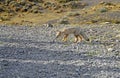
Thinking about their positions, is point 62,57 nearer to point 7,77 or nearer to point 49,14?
point 7,77

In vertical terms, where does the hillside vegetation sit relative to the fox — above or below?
below

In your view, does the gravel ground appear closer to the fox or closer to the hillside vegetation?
the fox

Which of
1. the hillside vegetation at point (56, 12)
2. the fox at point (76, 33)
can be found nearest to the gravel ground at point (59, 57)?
the fox at point (76, 33)

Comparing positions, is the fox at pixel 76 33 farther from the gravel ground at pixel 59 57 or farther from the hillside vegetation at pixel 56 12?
the hillside vegetation at pixel 56 12

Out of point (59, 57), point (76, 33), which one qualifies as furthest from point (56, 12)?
point (59, 57)

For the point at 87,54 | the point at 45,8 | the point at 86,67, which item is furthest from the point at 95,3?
the point at 86,67

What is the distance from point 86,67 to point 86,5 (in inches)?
1587

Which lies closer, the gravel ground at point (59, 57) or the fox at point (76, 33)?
the gravel ground at point (59, 57)

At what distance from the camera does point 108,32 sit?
2838 centimetres

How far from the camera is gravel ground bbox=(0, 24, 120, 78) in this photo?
14.2 metres

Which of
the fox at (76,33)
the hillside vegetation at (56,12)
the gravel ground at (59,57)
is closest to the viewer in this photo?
the gravel ground at (59,57)

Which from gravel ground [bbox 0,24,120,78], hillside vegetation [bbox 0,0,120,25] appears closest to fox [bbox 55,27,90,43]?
gravel ground [bbox 0,24,120,78]

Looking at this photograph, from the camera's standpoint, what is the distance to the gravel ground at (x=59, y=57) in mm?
14235

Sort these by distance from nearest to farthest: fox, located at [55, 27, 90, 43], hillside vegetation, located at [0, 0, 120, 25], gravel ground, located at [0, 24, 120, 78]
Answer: gravel ground, located at [0, 24, 120, 78] → fox, located at [55, 27, 90, 43] → hillside vegetation, located at [0, 0, 120, 25]
